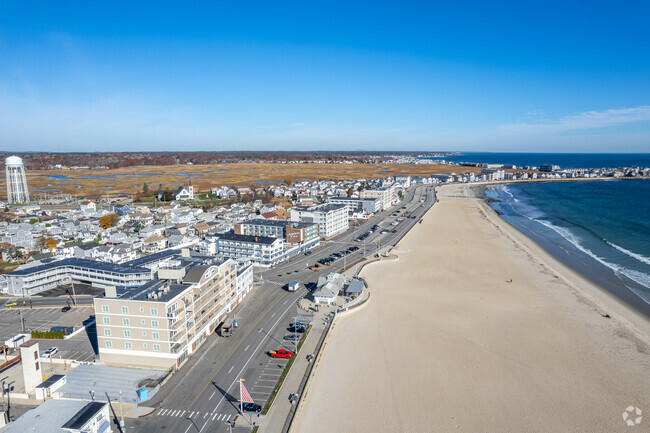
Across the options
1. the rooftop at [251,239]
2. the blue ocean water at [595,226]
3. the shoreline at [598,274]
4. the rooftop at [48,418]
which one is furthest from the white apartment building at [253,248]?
the blue ocean water at [595,226]

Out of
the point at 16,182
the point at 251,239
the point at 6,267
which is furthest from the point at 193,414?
the point at 16,182

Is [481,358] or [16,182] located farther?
[16,182]

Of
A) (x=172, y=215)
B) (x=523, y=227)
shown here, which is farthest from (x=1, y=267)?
(x=523, y=227)

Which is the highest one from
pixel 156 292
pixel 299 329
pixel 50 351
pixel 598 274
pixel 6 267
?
pixel 156 292

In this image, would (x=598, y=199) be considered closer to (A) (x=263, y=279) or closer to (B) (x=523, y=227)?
(B) (x=523, y=227)

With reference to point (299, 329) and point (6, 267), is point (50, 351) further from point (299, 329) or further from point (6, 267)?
point (6, 267)

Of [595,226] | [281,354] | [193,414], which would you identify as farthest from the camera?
[595,226]
